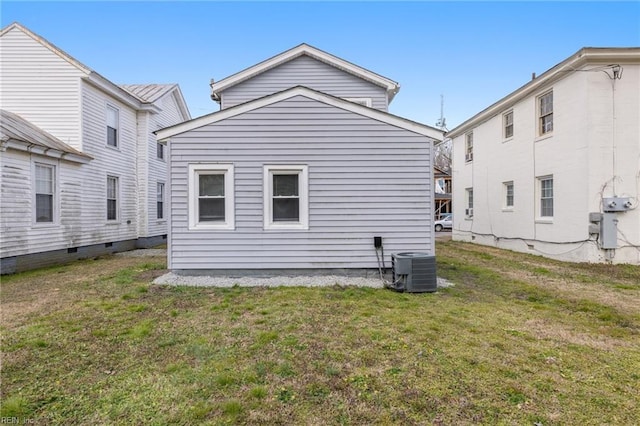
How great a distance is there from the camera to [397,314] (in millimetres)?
4789

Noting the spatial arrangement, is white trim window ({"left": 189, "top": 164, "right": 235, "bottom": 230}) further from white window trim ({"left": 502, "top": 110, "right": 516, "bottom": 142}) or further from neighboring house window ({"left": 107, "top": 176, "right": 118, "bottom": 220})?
white window trim ({"left": 502, "top": 110, "right": 516, "bottom": 142})

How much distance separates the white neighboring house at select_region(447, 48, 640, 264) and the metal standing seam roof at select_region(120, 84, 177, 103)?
1468 cm

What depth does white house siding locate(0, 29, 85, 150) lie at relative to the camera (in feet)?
33.6

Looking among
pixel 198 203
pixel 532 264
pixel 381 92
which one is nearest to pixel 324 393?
pixel 198 203

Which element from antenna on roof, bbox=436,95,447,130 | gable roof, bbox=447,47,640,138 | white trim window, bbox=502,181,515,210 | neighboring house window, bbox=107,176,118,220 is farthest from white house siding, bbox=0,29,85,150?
antenna on roof, bbox=436,95,447,130

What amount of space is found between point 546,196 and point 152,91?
16.8m

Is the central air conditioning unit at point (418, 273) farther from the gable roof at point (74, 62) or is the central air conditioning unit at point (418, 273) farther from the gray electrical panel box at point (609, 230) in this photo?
the gable roof at point (74, 62)

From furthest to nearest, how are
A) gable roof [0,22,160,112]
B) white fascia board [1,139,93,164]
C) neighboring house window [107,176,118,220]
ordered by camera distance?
neighboring house window [107,176,118,220]
gable roof [0,22,160,112]
white fascia board [1,139,93,164]

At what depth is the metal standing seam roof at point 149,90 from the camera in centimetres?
1418

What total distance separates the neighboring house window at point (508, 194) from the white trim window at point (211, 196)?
36.1ft

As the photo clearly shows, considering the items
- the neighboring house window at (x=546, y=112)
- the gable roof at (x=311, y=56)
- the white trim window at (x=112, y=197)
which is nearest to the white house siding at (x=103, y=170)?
the white trim window at (x=112, y=197)

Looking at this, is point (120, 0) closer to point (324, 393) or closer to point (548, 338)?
point (324, 393)

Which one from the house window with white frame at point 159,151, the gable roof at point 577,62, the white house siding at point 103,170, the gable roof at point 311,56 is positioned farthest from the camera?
the house window with white frame at point 159,151

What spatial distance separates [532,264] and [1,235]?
557 inches
